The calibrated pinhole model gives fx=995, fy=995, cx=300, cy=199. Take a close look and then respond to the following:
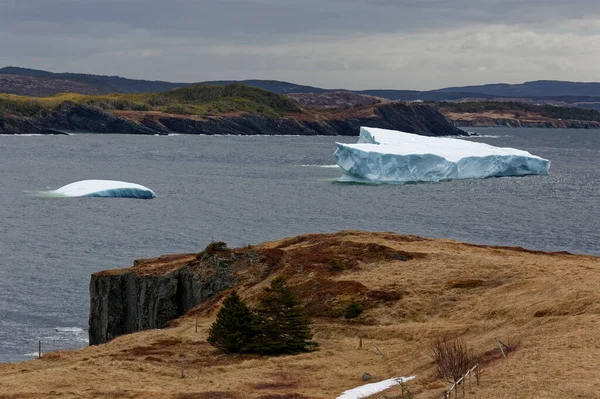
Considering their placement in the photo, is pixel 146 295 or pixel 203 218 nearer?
pixel 146 295

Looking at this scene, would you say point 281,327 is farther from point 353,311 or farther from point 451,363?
point 451,363

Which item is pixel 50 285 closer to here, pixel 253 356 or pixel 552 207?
pixel 253 356

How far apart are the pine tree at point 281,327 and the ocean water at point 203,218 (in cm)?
1692

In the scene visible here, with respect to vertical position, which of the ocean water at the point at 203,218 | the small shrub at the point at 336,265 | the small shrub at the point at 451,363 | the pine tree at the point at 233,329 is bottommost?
the ocean water at the point at 203,218

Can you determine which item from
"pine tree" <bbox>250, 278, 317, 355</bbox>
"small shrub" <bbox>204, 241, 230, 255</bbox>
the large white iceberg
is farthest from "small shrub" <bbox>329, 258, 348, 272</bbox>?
the large white iceberg

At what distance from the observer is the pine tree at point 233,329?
43.0 m

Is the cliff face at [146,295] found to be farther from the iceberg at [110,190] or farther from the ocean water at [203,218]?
the iceberg at [110,190]

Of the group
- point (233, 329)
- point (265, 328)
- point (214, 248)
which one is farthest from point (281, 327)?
point (214, 248)

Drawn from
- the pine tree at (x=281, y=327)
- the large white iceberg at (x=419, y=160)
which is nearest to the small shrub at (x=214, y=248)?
the pine tree at (x=281, y=327)

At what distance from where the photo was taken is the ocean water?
225ft

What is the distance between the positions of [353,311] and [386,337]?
12.4ft

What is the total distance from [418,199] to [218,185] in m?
32.8

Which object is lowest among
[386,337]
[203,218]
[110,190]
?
[203,218]

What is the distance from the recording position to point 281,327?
42.6 m
